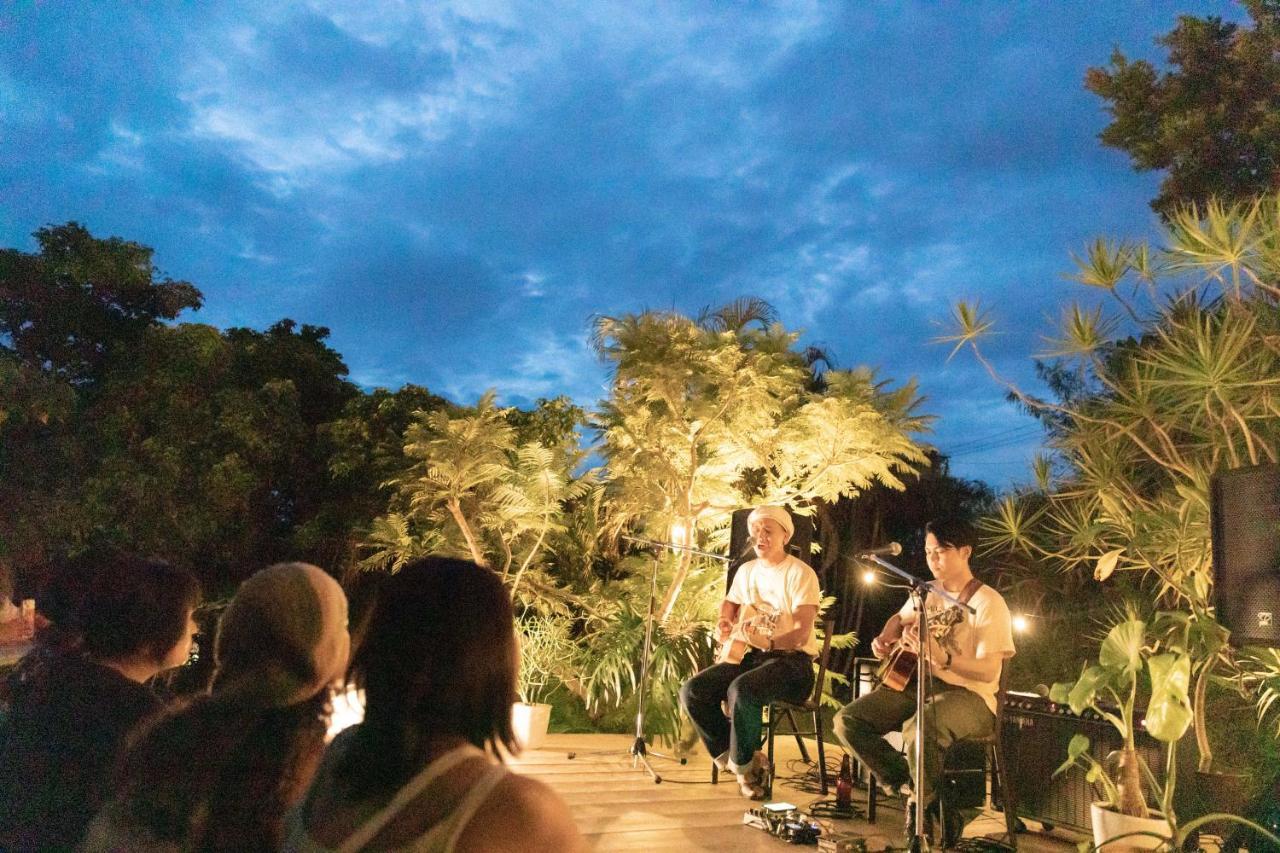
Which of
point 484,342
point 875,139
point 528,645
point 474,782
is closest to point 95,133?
point 484,342

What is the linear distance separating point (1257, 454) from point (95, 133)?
265 ft

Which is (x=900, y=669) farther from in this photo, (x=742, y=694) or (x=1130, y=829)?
(x=1130, y=829)

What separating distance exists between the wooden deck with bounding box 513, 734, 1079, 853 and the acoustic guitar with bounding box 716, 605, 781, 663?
2.20 ft

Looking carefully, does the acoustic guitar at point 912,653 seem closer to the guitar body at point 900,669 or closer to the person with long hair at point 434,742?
the guitar body at point 900,669

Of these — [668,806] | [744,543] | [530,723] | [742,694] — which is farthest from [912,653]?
[530,723]

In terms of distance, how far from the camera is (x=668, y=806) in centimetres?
412

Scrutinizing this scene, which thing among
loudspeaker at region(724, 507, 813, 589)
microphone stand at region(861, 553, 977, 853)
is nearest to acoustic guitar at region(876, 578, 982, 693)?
microphone stand at region(861, 553, 977, 853)

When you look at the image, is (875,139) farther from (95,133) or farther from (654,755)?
(95,133)

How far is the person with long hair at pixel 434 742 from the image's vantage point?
3.17 ft

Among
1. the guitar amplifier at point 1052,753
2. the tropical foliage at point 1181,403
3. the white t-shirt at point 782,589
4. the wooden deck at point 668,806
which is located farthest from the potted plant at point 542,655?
the tropical foliage at point 1181,403

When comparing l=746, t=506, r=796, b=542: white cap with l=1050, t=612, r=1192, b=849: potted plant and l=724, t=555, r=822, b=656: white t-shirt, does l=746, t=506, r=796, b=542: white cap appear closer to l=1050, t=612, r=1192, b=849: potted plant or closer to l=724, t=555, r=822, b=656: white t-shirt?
l=724, t=555, r=822, b=656: white t-shirt

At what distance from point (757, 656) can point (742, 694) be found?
1.22ft

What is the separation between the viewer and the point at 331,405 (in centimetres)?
1228

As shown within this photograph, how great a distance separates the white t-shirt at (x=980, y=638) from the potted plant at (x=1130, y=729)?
0.98 feet
